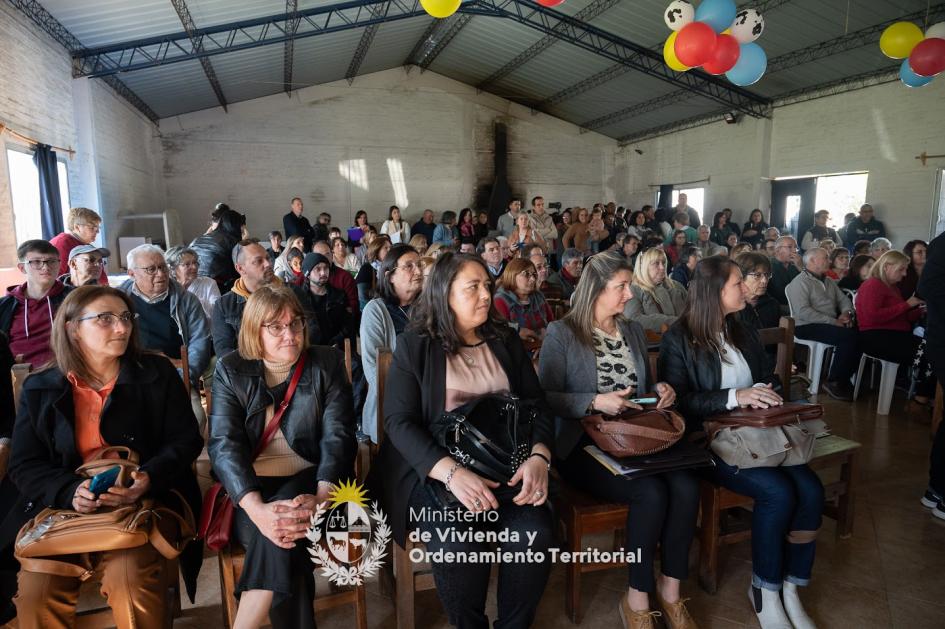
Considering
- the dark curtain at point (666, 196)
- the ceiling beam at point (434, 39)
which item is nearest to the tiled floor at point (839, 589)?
the ceiling beam at point (434, 39)

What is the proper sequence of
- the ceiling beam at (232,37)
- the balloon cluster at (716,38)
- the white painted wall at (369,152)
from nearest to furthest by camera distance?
the balloon cluster at (716,38) < the ceiling beam at (232,37) < the white painted wall at (369,152)

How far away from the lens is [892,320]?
3.95 meters

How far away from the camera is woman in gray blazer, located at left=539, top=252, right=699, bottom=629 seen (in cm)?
182

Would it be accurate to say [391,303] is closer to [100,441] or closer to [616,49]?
[100,441]

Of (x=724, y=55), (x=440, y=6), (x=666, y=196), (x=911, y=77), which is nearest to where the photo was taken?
(x=440, y=6)

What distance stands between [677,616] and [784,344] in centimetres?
133

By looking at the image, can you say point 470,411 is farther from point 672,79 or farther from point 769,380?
point 672,79

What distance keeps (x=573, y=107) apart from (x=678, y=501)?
13075mm

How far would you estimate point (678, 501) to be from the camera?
1.83 metres

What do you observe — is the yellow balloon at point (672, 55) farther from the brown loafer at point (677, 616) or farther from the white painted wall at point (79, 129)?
the white painted wall at point (79, 129)

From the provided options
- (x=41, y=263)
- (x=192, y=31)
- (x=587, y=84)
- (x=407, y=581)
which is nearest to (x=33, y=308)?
(x=41, y=263)

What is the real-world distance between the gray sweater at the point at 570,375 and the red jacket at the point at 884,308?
2.73 m

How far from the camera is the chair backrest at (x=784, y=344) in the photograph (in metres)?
2.52

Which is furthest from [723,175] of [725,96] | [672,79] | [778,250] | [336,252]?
[336,252]
